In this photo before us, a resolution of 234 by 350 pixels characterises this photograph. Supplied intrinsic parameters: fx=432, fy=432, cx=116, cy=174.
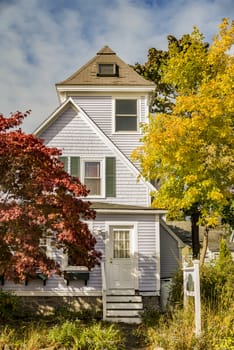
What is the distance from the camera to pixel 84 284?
1436cm

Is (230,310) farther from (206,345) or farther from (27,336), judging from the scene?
(27,336)

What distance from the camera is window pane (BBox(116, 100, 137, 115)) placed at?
723 inches

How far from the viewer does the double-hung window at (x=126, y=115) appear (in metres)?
18.2

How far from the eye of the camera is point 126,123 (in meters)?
18.2

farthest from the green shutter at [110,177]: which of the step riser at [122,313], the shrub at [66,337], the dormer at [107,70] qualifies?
the shrub at [66,337]

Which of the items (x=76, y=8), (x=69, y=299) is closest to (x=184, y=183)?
(x=69, y=299)

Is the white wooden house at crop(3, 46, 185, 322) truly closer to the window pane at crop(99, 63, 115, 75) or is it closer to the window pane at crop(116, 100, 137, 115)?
the window pane at crop(116, 100, 137, 115)

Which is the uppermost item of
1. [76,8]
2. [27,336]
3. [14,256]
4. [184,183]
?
[76,8]

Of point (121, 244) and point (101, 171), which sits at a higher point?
point (101, 171)

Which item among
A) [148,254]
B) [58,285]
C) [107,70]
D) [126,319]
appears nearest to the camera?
[126,319]

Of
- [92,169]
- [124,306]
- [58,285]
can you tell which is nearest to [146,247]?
[124,306]

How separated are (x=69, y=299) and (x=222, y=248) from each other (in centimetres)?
999

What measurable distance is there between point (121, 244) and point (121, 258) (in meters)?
0.47

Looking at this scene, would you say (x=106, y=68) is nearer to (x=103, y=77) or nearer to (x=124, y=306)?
(x=103, y=77)
